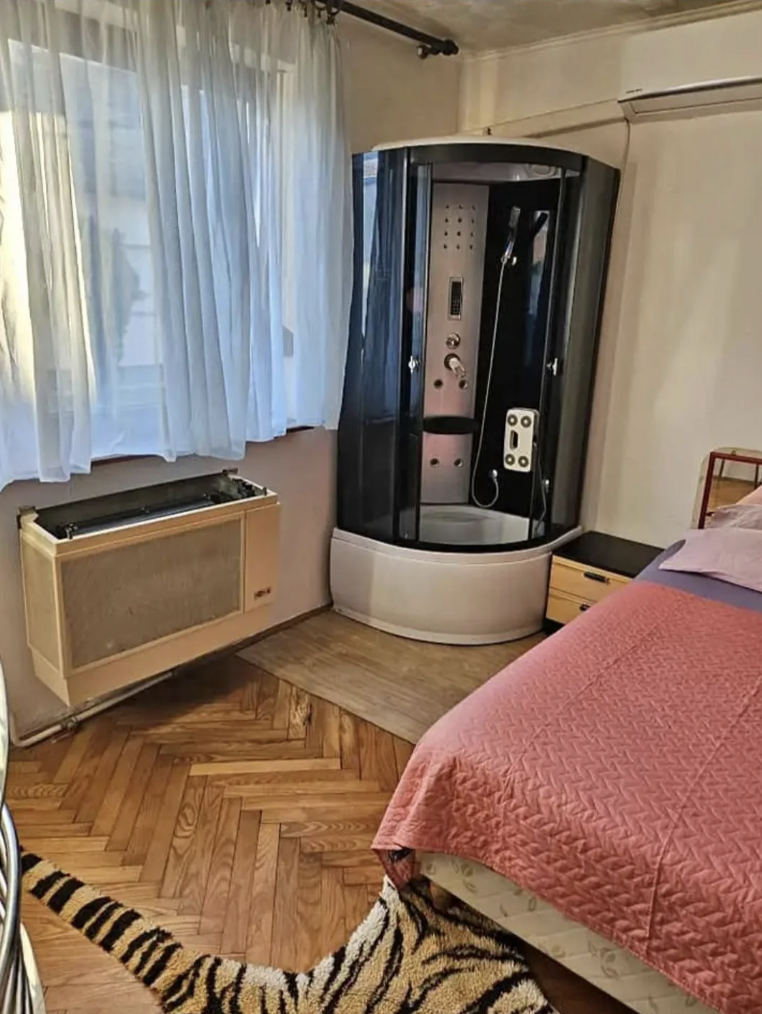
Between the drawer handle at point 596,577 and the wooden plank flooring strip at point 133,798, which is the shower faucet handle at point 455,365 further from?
the wooden plank flooring strip at point 133,798

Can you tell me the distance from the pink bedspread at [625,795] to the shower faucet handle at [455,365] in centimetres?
169

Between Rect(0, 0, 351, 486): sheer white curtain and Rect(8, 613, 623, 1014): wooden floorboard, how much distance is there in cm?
87

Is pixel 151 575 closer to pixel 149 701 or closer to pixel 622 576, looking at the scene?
pixel 149 701

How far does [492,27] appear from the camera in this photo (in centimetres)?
296

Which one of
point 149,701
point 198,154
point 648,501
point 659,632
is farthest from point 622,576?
point 198,154

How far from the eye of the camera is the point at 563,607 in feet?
10.2

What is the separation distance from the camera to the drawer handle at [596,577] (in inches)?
117

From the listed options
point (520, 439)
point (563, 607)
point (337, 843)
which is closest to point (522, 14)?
point (520, 439)

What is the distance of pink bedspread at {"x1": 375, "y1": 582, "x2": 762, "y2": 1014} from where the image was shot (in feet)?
4.07

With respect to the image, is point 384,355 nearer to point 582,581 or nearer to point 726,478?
point 582,581

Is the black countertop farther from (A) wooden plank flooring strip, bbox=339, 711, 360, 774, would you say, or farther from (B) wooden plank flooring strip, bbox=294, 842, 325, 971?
(B) wooden plank flooring strip, bbox=294, 842, 325, 971

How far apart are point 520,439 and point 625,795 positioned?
2029mm

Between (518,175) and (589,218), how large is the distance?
0.32 m

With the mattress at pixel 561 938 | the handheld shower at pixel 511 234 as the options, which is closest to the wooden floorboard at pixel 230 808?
the mattress at pixel 561 938
